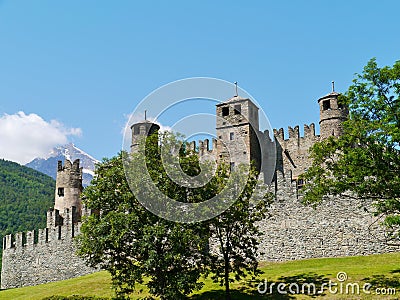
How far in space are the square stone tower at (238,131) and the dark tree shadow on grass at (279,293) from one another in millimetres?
31108

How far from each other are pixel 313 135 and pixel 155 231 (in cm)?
3962

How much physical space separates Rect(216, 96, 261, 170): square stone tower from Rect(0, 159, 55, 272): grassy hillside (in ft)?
118

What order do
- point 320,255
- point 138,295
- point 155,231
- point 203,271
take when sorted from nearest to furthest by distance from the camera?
point 155,231
point 203,271
point 138,295
point 320,255

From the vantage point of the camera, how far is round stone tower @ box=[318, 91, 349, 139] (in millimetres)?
56969

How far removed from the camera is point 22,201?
108m

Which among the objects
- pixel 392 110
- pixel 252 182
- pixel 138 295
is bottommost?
pixel 138 295

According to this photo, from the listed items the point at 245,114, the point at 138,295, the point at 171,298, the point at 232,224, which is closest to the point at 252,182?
the point at 232,224

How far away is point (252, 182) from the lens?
1044 inches

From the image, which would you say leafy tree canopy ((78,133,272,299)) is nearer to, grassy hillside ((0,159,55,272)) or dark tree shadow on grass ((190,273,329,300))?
dark tree shadow on grass ((190,273,329,300))

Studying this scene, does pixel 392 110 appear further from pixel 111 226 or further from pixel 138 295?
pixel 138 295

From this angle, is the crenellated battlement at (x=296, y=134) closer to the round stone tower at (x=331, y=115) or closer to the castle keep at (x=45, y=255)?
the round stone tower at (x=331, y=115)

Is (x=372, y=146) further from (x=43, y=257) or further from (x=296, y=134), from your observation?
(x=296, y=134)

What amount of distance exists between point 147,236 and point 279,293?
21.7 feet

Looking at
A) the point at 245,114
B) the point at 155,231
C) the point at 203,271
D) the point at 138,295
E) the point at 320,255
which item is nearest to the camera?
the point at 155,231
